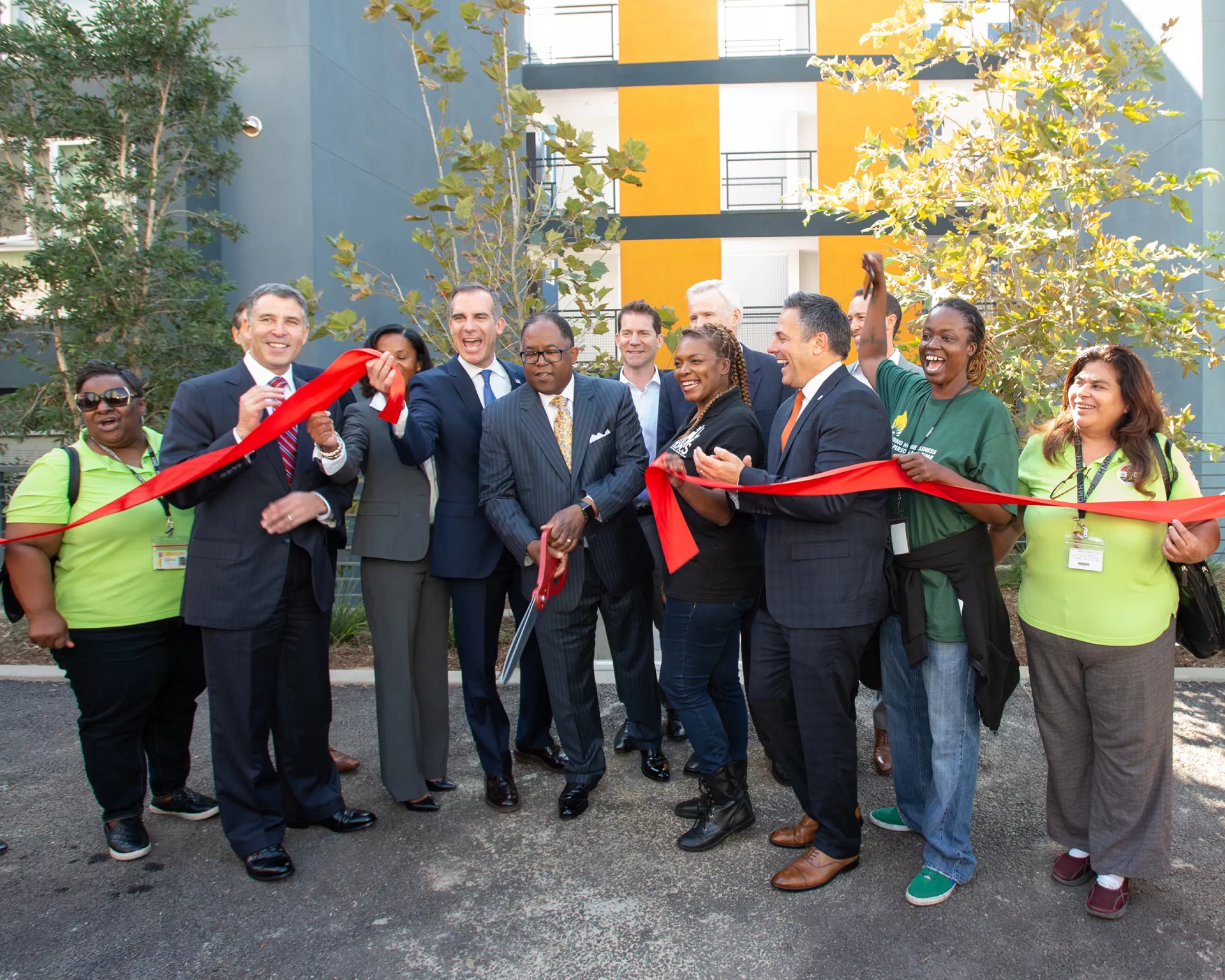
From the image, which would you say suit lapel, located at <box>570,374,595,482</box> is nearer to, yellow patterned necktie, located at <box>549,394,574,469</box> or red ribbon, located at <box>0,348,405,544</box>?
yellow patterned necktie, located at <box>549,394,574,469</box>

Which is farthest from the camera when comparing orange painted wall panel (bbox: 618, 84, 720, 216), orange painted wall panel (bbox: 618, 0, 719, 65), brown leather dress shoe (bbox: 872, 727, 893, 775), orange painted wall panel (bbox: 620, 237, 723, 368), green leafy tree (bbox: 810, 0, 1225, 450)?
orange painted wall panel (bbox: 618, 0, 719, 65)

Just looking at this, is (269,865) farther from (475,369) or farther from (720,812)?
(475,369)

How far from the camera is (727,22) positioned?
19.2 m

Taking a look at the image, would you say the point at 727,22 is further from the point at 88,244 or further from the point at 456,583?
the point at 456,583

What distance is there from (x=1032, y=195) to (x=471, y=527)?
155 inches

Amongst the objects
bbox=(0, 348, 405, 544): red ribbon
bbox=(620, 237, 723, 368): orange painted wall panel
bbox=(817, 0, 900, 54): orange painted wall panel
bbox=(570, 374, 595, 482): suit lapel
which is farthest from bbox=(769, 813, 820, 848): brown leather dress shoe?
bbox=(817, 0, 900, 54): orange painted wall panel

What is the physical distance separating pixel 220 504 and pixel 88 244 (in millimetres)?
5004

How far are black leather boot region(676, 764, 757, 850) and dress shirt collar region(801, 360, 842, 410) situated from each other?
5.18 ft

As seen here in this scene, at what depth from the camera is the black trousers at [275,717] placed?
3.66 metres

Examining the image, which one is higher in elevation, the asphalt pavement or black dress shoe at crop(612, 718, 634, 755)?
black dress shoe at crop(612, 718, 634, 755)

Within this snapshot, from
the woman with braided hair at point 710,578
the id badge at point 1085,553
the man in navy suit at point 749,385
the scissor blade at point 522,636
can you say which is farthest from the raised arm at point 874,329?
the scissor blade at point 522,636

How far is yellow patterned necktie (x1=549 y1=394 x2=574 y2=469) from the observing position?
4.10 meters

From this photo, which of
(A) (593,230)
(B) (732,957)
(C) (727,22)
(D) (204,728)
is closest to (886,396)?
(B) (732,957)

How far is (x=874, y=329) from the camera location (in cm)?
390
